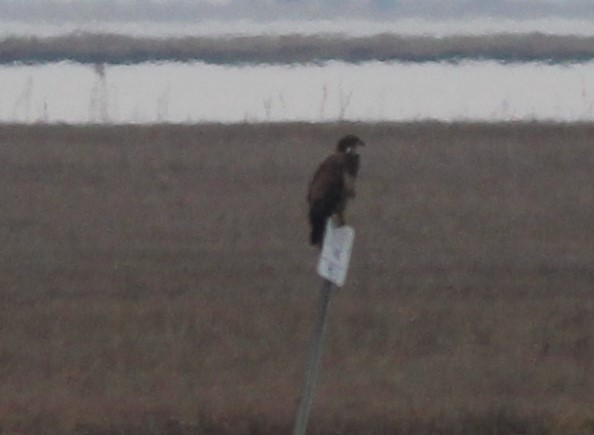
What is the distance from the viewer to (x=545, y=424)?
991 cm

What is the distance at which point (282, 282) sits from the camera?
45.5ft

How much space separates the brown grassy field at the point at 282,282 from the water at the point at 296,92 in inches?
78.4

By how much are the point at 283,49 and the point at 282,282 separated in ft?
48.4

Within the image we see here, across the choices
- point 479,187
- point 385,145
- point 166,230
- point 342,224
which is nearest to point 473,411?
point 342,224

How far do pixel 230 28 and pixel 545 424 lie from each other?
60.3 ft

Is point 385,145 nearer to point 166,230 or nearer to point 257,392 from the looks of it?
Result: point 166,230

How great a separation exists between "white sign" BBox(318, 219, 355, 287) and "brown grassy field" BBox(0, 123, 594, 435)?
88.8 inches

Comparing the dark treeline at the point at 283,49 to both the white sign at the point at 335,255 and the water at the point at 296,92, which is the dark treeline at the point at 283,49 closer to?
the water at the point at 296,92

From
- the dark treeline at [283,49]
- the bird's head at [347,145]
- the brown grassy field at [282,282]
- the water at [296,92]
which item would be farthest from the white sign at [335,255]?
the dark treeline at [283,49]

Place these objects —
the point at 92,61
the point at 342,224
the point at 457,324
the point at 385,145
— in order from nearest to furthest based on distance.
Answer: the point at 342,224 → the point at 457,324 → the point at 385,145 → the point at 92,61

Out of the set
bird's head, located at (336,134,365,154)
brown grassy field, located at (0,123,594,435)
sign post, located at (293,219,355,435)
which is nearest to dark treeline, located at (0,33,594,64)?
brown grassy field, located at (0,123,594,435)

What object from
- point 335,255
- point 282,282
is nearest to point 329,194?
point 335,255

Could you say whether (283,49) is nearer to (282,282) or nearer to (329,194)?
(282,282)

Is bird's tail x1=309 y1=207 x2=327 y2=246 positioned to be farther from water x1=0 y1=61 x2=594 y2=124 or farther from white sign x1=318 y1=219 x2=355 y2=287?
water x1=0 y1=61 x2=594 y2=124
